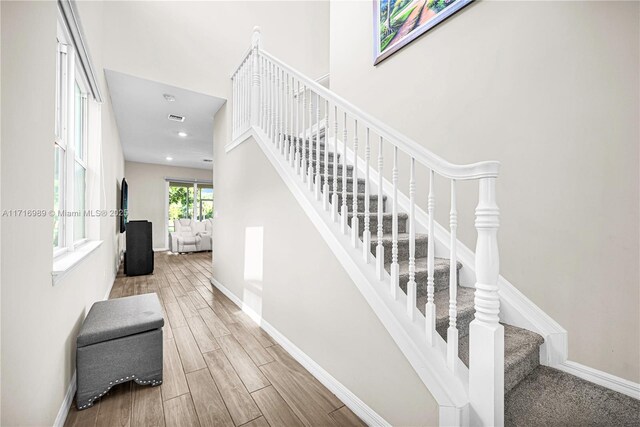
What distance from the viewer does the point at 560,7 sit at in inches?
61.4

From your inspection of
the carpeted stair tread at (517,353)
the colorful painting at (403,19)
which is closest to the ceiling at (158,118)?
the colorful painting at (403,19)

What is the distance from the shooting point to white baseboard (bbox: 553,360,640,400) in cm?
130

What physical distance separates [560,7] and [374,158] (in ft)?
5.17

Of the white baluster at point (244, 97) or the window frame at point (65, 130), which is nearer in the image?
the window frame at point (65, 130)

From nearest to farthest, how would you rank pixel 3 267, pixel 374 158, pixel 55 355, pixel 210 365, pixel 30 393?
pixel 3 267, pixel 30 393, pixel 55 355, pixel 210 365, pixel 374 158

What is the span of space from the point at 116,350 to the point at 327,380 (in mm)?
1278

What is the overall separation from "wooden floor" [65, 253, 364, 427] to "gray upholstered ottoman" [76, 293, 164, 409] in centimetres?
9

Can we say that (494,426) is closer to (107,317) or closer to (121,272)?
(107,317)

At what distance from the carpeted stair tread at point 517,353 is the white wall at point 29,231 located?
6.04ft

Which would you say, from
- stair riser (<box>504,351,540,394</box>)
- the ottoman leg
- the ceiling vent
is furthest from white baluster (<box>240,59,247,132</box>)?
stair riser (<box>504,351,540,394</box>)

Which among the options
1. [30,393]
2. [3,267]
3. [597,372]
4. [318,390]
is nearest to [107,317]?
[30,393]

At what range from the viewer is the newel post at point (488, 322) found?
1056mm

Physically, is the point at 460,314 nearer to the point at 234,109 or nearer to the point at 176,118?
the point at 234,109

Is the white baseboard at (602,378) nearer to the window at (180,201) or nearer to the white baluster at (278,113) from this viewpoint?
the white baluster at (278,113)
